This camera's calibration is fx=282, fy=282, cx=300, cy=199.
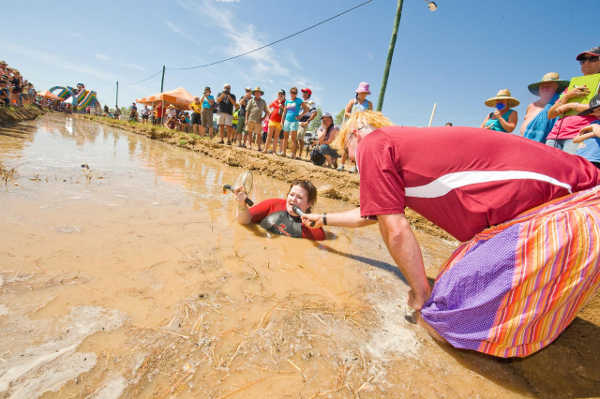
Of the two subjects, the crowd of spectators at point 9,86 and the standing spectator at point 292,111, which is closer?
the standing spectator at point 292,111

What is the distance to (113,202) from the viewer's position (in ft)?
10.4

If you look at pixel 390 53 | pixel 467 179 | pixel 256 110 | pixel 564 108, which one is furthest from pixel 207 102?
pixel 467 179

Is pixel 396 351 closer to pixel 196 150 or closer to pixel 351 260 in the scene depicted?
pixel 351 260

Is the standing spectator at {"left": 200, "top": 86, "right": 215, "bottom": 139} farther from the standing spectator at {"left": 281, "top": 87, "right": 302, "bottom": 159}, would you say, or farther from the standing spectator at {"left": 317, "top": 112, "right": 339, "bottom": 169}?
the standing spectator at {"left": 317, "top": 112, "right": 339, "bottom": 169}

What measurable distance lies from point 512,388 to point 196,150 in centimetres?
913

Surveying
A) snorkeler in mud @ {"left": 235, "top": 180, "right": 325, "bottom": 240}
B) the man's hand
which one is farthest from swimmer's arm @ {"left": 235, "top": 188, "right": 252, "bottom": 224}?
the man's hand

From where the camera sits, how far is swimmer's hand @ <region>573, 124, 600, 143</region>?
2.32m

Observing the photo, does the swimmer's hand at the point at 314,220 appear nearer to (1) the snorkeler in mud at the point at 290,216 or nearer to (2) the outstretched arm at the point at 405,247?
(1) the snorkeler in mud at the point at 290,216

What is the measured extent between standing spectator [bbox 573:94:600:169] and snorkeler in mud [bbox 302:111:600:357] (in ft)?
4.20

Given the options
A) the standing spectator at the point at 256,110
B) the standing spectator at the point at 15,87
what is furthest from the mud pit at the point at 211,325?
the standing spectator at the point at 15,87

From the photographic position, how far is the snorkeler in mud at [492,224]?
1.25 metres

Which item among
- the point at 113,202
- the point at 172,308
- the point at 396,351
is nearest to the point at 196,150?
the point at 113,202

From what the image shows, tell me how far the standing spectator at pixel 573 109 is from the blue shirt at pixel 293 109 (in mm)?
5088

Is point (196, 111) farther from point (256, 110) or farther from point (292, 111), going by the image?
point (292, 111)
